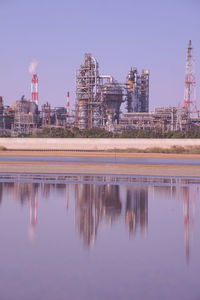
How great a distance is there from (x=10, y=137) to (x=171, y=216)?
2198 inches

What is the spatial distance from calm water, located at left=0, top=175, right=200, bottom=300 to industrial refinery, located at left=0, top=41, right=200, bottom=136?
167 ft

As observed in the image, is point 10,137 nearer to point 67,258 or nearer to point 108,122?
point 108,122

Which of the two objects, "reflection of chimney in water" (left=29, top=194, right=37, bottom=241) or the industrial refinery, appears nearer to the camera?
"reflection of chimney in water" (left=29, top=194, right=37, bottom=241)

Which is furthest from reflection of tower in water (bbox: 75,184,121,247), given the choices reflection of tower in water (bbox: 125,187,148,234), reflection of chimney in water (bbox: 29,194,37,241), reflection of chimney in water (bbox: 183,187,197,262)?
reflection of chimney in water (bbox: 183,187,197,262)

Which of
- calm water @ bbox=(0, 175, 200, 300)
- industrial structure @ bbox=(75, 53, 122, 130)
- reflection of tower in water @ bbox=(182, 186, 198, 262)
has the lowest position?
reflection of tower in water @ bbox=(182, 186, 198, 262)

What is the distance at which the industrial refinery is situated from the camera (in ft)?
225

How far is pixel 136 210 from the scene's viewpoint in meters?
13.9

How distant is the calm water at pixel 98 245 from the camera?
7.31m

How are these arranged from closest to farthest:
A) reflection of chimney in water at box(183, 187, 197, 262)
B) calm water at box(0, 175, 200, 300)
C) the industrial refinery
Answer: calm water at box(0, 175, 200, 300) < reflection of chimney in water at box(183, 187, 197, 262) < the industrial refinery

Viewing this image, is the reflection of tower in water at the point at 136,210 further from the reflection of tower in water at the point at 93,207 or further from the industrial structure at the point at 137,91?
the industrial structure at the point at 137,91

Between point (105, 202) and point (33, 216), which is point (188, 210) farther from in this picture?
point (33, 216)

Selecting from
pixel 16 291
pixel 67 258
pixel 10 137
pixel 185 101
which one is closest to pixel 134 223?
pixel 67 258

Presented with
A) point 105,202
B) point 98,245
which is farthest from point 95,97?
point 98,245

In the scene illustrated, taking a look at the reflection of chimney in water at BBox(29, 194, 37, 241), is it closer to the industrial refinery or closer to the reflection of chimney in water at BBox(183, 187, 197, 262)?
the reflection of chimney in water at BBox(183, 187, 197, 262)
